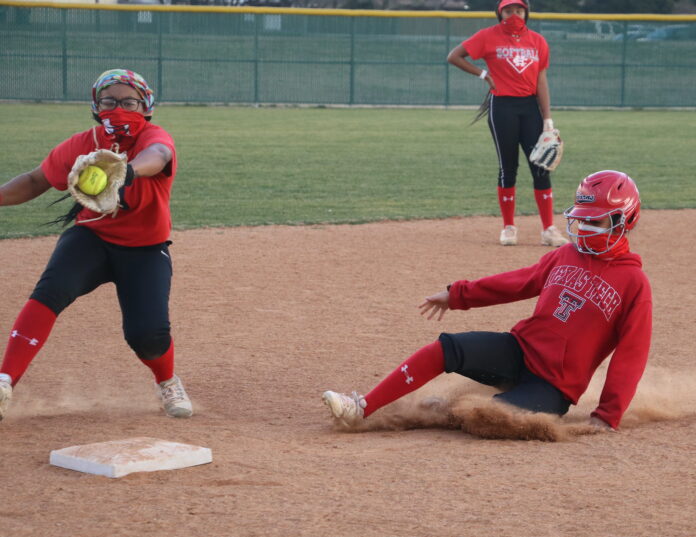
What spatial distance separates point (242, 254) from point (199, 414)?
12.1 feet

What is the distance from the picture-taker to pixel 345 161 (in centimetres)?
1451

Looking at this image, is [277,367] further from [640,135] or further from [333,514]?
[640,135]

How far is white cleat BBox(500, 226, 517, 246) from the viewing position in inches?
336

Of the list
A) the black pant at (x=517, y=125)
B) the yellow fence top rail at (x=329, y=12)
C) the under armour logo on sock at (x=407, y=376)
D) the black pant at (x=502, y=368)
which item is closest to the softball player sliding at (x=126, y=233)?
the under armour logo on sock at (x=407, y=376)

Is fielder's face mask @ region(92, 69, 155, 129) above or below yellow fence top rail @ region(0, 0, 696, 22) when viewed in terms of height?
below

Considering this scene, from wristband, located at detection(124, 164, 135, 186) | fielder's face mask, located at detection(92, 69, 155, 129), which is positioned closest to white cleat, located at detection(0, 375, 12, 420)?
wristband, located at detection(124, 164, 135, 186)

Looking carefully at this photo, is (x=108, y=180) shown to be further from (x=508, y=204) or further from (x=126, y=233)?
(x=508, y=204)

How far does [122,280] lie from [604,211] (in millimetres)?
1965

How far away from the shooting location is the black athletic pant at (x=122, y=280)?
419cm

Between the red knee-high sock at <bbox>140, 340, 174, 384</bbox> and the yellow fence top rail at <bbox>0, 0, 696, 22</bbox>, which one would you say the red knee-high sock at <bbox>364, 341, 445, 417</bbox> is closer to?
the red knee-high sock at <bbox>140, 340, 174, 384</bbox>

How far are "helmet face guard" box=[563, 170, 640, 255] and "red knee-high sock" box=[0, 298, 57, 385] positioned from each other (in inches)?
83.7

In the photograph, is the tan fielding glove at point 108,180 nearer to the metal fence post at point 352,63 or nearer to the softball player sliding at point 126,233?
the softball player sliding at point 126,233

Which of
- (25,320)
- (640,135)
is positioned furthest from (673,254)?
(640,135)

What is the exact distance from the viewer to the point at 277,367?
5227 millimetres
